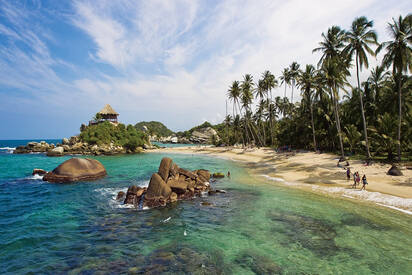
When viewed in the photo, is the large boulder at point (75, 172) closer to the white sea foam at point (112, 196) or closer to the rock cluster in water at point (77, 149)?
the white sea foam at point (112, 196)

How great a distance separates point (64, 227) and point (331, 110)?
164 ft

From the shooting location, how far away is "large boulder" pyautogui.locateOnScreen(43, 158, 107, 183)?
25891 mm

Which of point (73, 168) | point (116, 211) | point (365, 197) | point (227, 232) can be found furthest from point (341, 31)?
point (73, 168)

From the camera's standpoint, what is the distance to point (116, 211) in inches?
639

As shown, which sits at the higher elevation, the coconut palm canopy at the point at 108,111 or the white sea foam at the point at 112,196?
the coconut palm canopy at the point at 108,111

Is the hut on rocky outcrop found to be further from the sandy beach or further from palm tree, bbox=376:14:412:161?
palm tree, bbox=376:14:412:161

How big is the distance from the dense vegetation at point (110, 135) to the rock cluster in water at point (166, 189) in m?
58.6

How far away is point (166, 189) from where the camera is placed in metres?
18.9

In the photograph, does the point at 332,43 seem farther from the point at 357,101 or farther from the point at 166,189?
the point at 166,189

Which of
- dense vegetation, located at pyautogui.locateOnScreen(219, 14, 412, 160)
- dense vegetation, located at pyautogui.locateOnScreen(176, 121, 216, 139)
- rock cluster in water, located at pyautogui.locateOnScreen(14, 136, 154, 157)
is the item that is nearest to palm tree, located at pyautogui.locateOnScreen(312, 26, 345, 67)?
dense vegetation, located at pyautogui.locateOnScreen(219, 14, 412, 160)

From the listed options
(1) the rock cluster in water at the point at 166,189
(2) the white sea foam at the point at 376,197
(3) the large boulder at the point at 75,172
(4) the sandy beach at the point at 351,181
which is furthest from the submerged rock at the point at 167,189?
(2) the white sea foam at the point at 376,197

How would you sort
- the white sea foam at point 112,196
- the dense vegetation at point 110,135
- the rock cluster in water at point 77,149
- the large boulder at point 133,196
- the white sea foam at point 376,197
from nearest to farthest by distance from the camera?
1. the white sea foam at point 376,197
2. the white sea foam at point 112,196
3. the large boulder at point 133,196
4. the rock cluster in water at point 77,149
5. the dense vegetation at point 110,135

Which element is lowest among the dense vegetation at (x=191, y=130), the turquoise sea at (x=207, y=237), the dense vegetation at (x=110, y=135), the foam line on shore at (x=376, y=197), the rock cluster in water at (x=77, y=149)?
the turquoise sea at (x=207, y=237)

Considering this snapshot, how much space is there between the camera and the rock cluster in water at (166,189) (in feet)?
58.6
